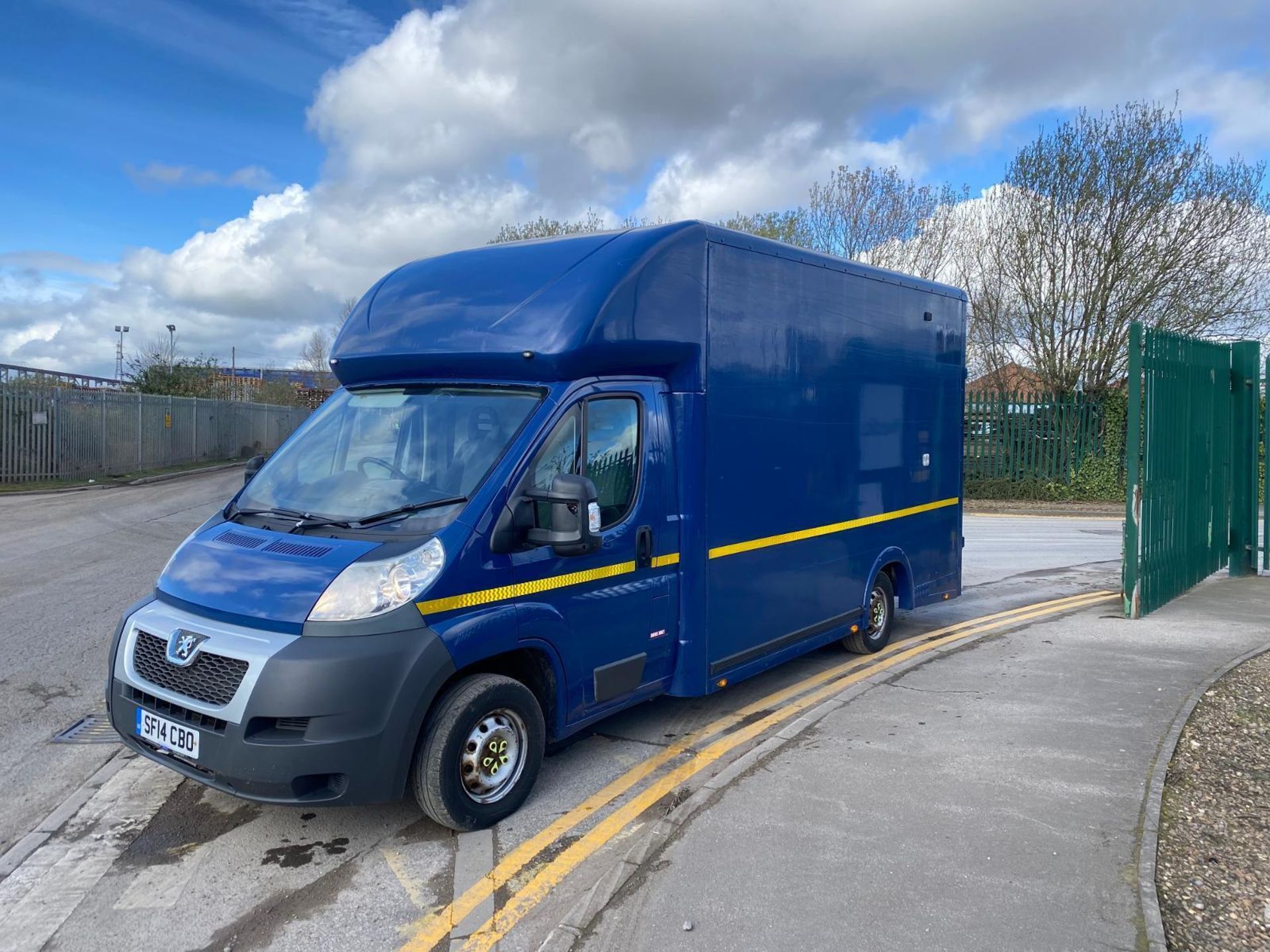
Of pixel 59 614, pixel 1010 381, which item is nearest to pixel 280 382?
pixel 1010 381

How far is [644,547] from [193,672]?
2.27 meters

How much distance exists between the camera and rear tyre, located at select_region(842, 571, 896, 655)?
25.5ft

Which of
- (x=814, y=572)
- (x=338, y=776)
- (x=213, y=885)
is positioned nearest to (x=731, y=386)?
(x=814, y=572)

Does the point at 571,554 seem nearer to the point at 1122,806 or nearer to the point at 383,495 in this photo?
the point at 383,495

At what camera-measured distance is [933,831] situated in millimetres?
4391

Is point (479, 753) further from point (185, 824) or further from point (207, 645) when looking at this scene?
point (185, 824)

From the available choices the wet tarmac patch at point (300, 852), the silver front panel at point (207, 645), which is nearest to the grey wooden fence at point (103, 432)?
the silver front panel at point (207, 645)

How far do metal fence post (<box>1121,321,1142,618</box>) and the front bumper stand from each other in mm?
6594

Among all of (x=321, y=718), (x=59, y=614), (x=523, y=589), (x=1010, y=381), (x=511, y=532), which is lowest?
(x=59, y=614)

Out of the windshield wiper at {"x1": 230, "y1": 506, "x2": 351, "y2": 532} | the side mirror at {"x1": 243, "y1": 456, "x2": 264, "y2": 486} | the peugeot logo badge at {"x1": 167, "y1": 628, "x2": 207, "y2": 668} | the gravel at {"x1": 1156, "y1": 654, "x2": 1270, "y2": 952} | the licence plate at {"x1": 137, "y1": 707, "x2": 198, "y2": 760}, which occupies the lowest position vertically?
the gravel at {"x1": 1156, "y1": 654, "x2": 1270, "y2": 952}

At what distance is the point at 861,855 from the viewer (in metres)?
4.14

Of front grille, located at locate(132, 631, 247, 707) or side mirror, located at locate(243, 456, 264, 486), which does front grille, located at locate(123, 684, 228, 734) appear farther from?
side mirror, located at locate(243, 456, 264, 486)

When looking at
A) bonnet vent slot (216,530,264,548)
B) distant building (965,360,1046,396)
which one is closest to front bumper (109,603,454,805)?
bonnet vent slot (216,530,264,548)

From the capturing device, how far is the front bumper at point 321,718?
388 centimetres
